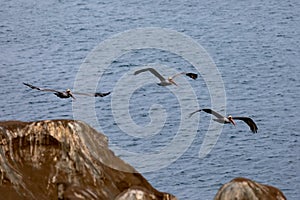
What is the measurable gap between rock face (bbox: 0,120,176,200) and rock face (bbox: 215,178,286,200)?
9.52 feet

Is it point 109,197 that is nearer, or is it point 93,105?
point 109,197

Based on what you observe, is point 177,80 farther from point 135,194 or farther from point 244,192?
point 135,194

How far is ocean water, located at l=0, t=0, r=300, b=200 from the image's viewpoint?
73.9 m

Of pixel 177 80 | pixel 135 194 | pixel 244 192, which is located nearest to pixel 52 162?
pixel 135 194

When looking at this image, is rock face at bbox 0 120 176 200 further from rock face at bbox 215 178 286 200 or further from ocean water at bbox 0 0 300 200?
ocean water at bbox 0 0 300 200

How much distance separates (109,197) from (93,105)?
1962 inches

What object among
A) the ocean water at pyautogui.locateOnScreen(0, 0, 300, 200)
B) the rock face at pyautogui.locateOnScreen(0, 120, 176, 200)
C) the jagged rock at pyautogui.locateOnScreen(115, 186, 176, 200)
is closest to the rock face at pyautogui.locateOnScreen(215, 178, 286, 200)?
the jagged rock at pyautogui.locateOnScreen(115, 186, 176, 200)

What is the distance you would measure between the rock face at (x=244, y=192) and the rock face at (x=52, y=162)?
290 cm

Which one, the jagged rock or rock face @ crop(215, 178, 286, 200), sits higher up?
the jagged rock

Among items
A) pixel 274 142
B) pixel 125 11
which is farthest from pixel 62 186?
pixel 125 11

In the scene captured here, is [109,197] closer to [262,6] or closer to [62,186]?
[62,186]

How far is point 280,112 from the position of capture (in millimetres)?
84250

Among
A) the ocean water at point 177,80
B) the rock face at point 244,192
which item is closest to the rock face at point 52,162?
the rock face at point 244,192

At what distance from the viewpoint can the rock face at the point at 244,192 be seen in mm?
33281
